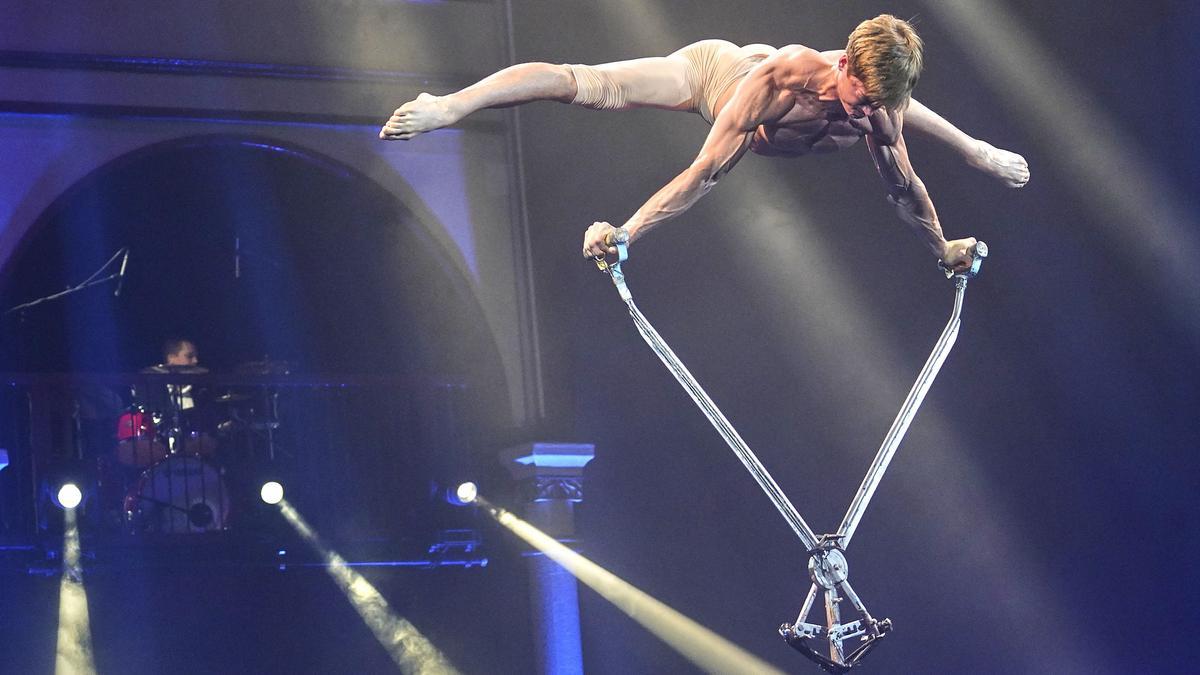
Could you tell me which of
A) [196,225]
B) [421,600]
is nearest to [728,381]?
[421,600]

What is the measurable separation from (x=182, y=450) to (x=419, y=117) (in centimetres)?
349

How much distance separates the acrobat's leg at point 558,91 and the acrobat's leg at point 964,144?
75 cm

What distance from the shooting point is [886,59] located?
3.92m

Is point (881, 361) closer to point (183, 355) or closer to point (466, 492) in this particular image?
point (466, 492)

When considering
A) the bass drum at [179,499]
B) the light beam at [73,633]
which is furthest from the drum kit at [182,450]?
the light beam at [73,633]

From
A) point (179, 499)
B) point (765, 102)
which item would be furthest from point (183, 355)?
point (765, 102)

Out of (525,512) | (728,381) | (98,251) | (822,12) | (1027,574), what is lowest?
(1027,574)

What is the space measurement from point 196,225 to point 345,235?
90 cm

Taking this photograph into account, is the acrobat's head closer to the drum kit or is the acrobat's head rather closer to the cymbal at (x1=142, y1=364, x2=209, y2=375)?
the drum kit

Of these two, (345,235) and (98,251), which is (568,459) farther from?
(98,251)

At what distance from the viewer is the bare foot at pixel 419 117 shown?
12.6ft

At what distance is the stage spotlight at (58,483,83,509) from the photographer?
6.45 metres

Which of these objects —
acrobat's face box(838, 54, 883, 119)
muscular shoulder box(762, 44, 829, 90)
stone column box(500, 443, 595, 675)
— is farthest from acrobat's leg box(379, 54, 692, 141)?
stone column box(500, 443, 595, 675)

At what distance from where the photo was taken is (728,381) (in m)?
7.35
